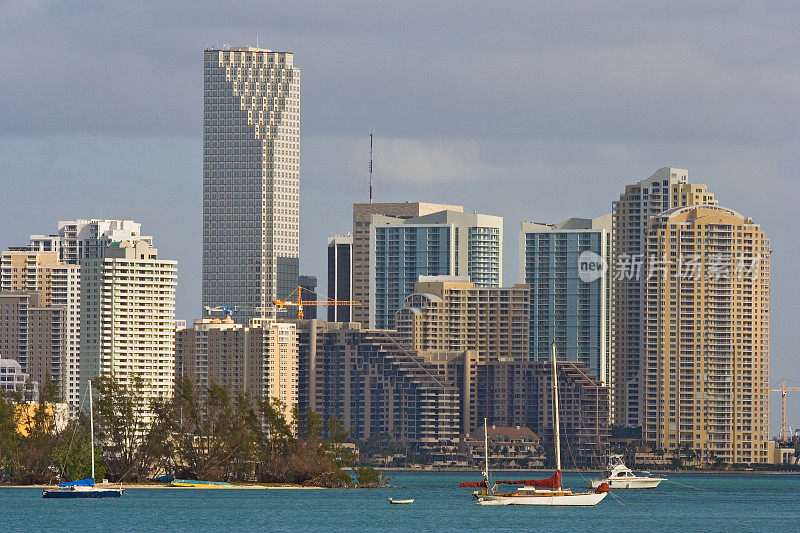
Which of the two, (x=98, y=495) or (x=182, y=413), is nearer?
(x=98, y=495)

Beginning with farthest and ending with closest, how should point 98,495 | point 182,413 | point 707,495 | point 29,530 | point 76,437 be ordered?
point 707,495, point 182,413, point 76,437, point 98,495, point 29,530

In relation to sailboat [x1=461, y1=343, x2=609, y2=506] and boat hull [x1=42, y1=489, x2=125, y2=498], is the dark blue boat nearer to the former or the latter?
boat hull [x1=42, y1=489, x2=125, y2=498]

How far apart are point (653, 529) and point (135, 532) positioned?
34.4 meters

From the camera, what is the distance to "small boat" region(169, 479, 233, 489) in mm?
162375

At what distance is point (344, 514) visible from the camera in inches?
5226

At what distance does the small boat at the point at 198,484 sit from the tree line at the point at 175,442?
0.66 m

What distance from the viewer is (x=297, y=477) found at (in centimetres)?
16888

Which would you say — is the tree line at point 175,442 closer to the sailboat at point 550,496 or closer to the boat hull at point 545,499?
the boat hull at point 545,499

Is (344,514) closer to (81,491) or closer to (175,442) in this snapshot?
(81,491)

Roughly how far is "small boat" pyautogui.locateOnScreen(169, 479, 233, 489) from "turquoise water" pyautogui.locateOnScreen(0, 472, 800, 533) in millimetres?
3203

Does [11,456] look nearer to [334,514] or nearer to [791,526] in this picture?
[334,514]

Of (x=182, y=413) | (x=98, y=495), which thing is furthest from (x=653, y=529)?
(x=182, y=413)

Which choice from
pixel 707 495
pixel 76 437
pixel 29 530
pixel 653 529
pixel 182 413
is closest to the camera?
pixel 29 530

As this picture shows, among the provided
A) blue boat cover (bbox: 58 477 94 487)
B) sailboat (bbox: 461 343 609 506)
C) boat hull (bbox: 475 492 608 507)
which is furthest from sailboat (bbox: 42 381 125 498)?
boat hull (bbox: 475 492 608 507)
